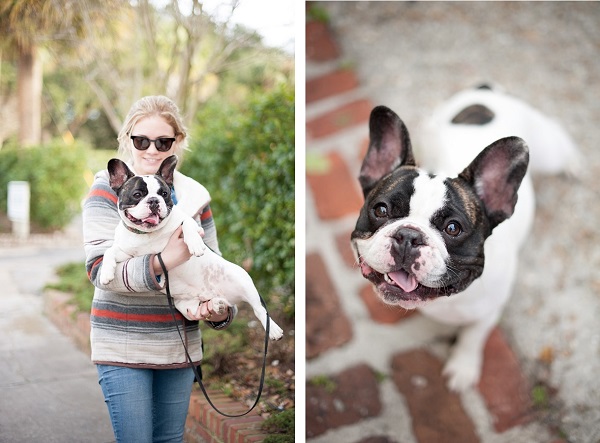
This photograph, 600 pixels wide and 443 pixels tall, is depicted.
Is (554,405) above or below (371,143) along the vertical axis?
below

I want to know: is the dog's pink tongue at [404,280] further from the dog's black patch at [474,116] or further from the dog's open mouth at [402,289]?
the dog's black patch at [474,116]

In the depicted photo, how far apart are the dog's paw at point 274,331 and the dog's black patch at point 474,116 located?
4.52ft

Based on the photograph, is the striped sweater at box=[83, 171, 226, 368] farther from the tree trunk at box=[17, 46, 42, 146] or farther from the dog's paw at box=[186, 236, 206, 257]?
the tree trunk at box=[17, 46, 42, 146]

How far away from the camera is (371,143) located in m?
2.01

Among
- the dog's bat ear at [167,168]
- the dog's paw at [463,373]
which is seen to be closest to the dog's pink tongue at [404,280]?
the dog's bat ear at [167,168]

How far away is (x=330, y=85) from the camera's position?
159 inches

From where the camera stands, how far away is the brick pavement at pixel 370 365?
299cm

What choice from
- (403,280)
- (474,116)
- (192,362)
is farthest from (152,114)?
(474,116)

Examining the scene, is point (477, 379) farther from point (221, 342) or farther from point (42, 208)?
point (42, 208)

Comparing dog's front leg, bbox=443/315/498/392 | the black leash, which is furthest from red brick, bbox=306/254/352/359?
the black leash

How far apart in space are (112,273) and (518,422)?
221 cm

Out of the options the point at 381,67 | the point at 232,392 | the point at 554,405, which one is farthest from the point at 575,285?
the point at 232,392

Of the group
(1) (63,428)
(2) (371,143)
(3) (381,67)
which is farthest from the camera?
(3) (381,67)

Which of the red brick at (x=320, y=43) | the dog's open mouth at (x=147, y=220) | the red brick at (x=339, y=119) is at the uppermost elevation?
the red brick at (x=320, y=43)
